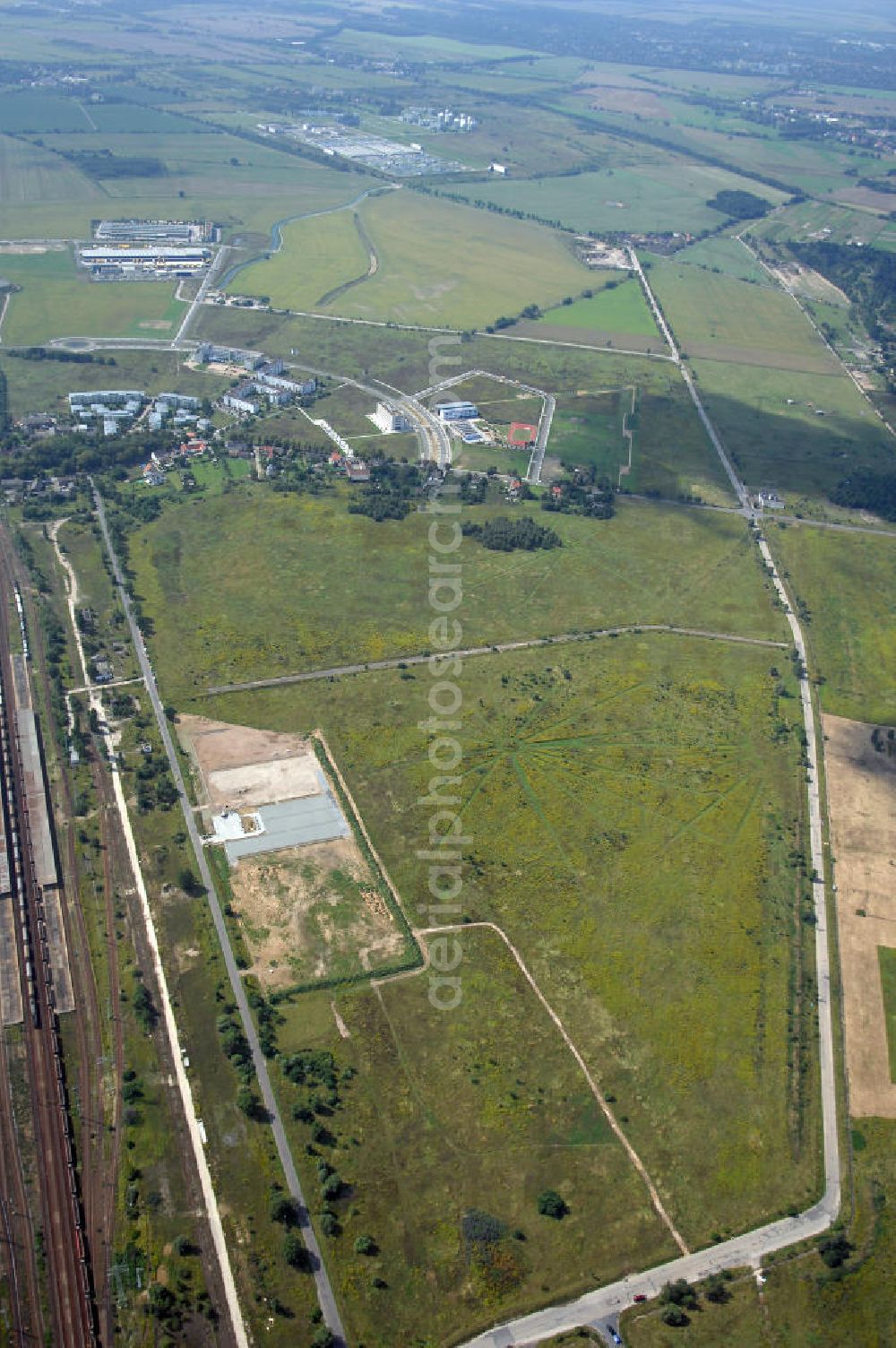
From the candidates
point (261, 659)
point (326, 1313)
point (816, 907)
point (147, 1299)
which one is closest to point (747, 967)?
point (816, 907)

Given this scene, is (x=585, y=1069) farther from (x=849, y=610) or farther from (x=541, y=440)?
(x=541, y=440)

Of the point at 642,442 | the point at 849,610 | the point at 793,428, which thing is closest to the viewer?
the point at 849,610

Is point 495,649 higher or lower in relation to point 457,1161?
higher

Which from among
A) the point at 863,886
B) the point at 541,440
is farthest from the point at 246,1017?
the point at 541,440

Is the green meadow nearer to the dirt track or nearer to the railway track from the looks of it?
the railway track

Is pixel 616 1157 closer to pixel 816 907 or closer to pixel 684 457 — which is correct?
pixel 816 907

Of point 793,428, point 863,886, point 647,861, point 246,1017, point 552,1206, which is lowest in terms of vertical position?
point 552,1206

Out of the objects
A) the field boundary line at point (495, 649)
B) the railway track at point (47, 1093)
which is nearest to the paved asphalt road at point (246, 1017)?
the field boundary line at point (495, 649)

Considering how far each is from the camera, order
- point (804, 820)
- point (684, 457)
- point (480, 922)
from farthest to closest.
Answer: point (684, 457), point (804, 820), point (480, 922)
